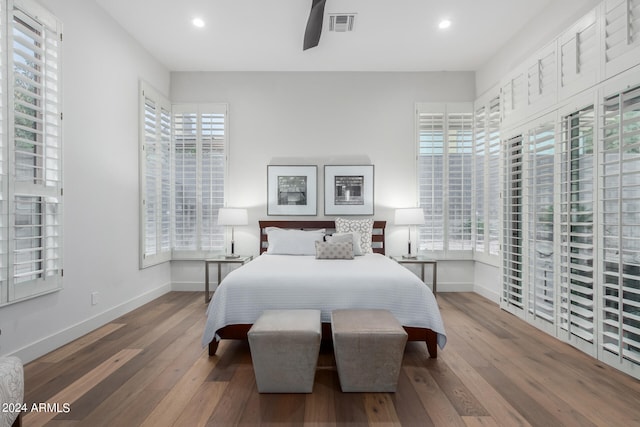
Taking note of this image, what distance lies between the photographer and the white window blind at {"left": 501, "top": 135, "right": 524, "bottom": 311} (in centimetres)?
357

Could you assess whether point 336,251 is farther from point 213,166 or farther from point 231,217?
point 213,166

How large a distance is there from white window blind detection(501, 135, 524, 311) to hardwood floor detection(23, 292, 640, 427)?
69 cm

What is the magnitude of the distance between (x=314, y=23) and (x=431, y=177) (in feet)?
9.02

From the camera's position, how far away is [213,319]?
261 centimetres

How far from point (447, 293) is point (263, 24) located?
4.22 m

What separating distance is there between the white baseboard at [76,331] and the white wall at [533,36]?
17.2ft

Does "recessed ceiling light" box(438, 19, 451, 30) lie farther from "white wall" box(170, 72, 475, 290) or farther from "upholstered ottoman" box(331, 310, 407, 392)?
"upholstered ottoman" box(331, 310, 407, 392)

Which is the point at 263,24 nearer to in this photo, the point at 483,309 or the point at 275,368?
the point at 275,368

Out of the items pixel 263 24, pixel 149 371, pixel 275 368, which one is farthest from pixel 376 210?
pixel 149 371

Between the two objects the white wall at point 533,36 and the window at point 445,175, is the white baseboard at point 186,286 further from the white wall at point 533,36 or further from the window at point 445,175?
the white wall at point 533,36

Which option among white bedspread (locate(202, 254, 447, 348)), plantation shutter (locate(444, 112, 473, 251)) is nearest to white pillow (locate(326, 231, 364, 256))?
white bedspread (locate(202, 254, 447, 348))

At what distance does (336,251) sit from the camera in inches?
146

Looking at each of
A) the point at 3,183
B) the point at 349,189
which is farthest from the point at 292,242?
the point at 3,183

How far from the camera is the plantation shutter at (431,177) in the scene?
4.66m
